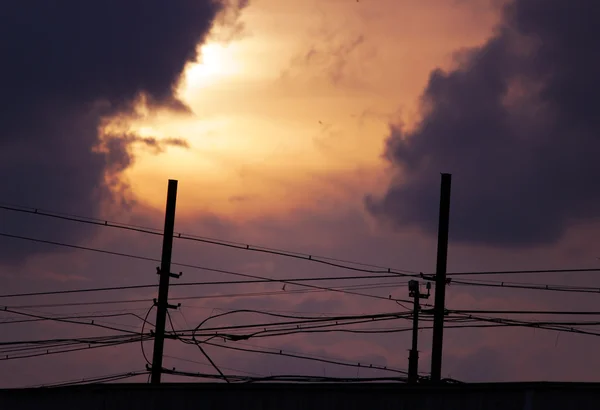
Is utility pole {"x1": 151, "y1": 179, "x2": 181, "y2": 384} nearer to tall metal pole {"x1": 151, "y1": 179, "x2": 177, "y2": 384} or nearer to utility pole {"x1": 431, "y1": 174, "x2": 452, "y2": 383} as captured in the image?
tall metal pole {"x1": 151, "y1": 179, "x2": 177, "y2": 384}

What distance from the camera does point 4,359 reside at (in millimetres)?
35469

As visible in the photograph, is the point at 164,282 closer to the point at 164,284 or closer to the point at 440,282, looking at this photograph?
the point at 164,284

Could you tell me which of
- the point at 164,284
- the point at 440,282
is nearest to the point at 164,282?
the point at 164,284

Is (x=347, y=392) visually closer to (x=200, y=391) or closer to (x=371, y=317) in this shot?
(x=200, y=391)

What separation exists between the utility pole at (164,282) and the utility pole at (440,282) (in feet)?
28.0

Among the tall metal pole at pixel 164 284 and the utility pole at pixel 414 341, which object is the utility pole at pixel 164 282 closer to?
the tall metal pole at pixel 164 284

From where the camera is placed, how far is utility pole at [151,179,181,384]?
33659 millimetres

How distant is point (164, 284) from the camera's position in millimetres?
34625

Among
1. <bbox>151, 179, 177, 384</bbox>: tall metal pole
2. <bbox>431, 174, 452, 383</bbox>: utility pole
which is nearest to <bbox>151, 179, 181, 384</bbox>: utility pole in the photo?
<bbox>151, 179, 177, 384</bbox>: tall metal pole

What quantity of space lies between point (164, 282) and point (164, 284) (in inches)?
2.6

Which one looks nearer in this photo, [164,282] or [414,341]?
[164,282]

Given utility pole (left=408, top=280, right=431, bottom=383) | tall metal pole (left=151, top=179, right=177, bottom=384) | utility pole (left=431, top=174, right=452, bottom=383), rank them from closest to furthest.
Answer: utility pole (left=431, top=174, right=452, bottom=383) < tall metal pole (left=151, top=179, right=177, bottom=384) < utility pole (left=408, top=280, right=431, bottom=383)

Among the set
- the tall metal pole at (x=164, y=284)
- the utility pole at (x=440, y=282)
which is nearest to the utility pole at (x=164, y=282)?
the tall metal pole at (x=164, y=284)

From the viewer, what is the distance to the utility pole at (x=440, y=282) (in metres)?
32.1
